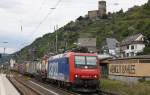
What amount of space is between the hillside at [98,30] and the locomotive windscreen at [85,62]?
321ft

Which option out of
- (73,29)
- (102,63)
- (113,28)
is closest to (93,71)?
(102,63)

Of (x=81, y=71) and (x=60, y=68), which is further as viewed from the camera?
(x=60, y=68)

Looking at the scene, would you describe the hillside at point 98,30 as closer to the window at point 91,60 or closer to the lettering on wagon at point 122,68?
the lettering on wagon at point 122,68

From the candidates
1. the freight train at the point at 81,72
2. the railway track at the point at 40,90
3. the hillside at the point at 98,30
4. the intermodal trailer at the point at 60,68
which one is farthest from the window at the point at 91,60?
the hillside at the point at 98,30

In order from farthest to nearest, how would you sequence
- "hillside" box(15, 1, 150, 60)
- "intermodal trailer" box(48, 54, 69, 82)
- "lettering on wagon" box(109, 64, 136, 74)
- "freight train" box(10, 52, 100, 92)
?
"hillside" box(15, 1, 150, 60)
"lettering on wagon" box(109, 64, 136, 74)
"intermodal trailer" box(48, 54, 69, 82)
"freight train" box(10, 52, 100, 92)

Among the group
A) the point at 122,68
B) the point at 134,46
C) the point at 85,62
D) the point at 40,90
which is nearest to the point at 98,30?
the point at 134,46

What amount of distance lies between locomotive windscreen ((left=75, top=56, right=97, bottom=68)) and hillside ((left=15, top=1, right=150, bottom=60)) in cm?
9784

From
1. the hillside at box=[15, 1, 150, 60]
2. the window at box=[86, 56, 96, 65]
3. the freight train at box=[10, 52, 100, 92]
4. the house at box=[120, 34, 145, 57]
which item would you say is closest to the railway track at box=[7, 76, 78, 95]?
the freight train at box=[10, 52, 100, 92]

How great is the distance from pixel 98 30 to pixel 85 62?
460ft

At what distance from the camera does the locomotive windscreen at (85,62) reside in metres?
35.6

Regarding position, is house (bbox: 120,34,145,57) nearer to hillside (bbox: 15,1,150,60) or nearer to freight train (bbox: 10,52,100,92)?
hillside (bbox: 15,1,150,60)

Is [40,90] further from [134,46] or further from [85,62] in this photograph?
[134,46]

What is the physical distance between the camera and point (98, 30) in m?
176

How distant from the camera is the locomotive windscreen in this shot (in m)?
35.6
